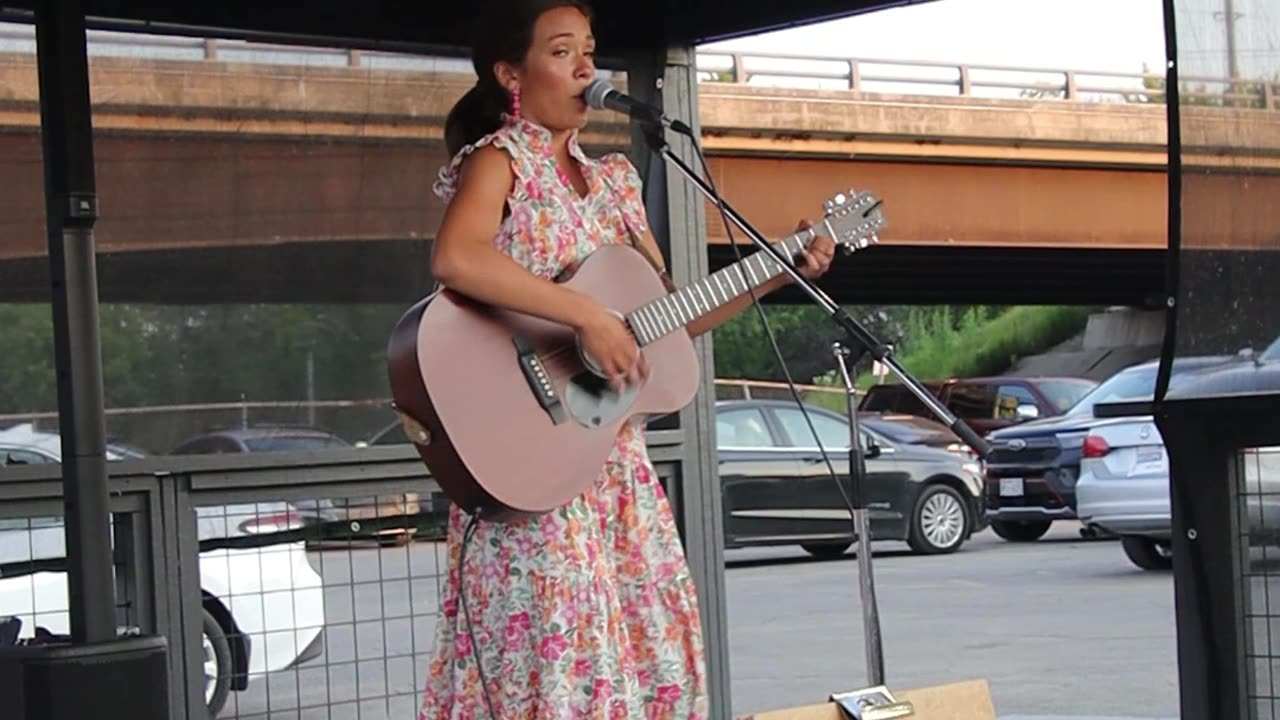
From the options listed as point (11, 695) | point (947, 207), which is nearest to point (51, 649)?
point (11, 695)

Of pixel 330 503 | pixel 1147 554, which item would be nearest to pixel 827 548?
pixel 1147 554

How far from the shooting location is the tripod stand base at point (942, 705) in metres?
4.10

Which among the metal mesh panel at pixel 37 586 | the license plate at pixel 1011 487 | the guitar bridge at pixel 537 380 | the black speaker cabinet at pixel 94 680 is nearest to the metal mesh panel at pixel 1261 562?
Result: the guitar bridge at pixel 537 380

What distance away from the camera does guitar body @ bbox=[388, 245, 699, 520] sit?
11.6 feet

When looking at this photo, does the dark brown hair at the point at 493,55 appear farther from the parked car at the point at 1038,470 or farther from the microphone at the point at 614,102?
the parked car at the point at 1038,470

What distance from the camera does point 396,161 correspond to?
6.08 meters

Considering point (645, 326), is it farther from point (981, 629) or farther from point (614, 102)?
point (981, 629)

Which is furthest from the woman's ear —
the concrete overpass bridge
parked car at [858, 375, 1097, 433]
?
Answer: parked car at [858, 375, 1097, 433]

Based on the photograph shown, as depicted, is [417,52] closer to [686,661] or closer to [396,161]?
[396,161]

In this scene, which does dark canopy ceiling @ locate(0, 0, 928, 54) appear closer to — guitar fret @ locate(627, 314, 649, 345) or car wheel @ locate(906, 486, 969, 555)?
guitar fret @ locate(627, 314, 649, 345)

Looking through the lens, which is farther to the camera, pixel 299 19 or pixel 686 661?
pixel 299 19

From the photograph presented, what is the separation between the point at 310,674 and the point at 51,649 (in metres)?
1.56

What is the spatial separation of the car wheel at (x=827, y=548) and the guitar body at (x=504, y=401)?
13.2 m

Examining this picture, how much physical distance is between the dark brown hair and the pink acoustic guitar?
1.17 feet
